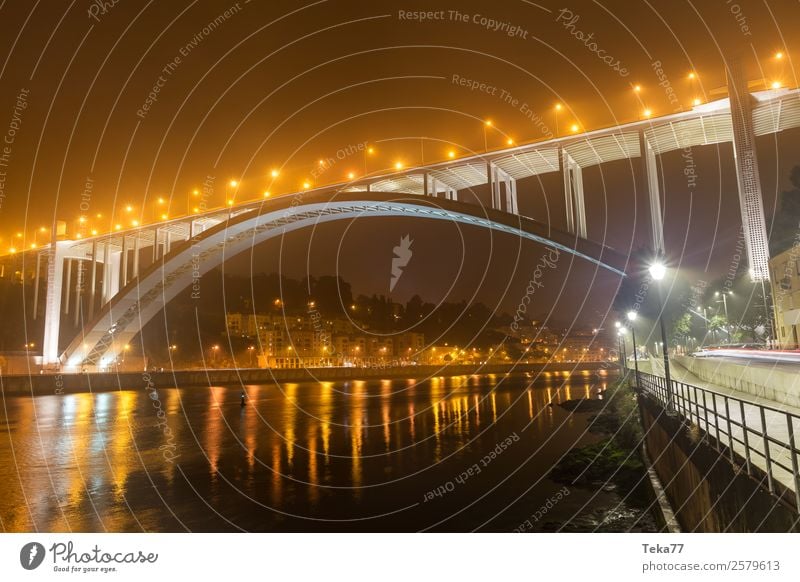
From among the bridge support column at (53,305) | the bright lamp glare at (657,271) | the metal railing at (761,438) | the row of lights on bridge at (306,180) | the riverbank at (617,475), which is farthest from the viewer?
the bridge support column at (53,305)

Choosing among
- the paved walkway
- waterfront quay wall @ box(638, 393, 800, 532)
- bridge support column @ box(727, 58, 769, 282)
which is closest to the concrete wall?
the paved walkway

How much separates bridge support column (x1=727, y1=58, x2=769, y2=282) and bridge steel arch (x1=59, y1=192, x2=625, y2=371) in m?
4.71

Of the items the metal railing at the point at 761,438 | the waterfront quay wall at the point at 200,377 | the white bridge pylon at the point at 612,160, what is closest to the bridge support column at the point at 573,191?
the white bridge pylon at the point at 612,160

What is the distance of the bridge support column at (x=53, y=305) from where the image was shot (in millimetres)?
36375

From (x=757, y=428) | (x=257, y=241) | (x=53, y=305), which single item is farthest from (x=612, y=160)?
(x=53, y=305)

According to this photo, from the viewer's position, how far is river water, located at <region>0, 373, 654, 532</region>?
29.1 ft

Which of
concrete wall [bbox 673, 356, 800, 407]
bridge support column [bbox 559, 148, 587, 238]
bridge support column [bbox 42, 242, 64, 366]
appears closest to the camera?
concrete wall [bbox 673, 356, 800, 407]

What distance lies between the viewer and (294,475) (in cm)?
1237

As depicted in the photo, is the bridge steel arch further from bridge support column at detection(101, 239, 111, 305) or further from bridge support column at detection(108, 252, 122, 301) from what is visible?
bridge support column at detection(108, 252, 122, 301)

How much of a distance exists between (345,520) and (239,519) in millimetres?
1679

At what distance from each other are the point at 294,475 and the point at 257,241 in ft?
66.9

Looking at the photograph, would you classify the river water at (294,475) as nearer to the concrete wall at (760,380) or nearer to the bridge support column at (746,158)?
the concrete wall at (760,380)

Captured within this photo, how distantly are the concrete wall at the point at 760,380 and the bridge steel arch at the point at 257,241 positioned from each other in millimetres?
4346

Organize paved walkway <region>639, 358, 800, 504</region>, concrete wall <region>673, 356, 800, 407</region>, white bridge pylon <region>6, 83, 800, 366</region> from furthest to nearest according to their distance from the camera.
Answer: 1. white bridge pylon <region>6, 83, 800, 366</region>
2. concrete wall <region>673, 356, 800, 407</region>
3. paved walkway <region>639, 358, 800, 504</region>
